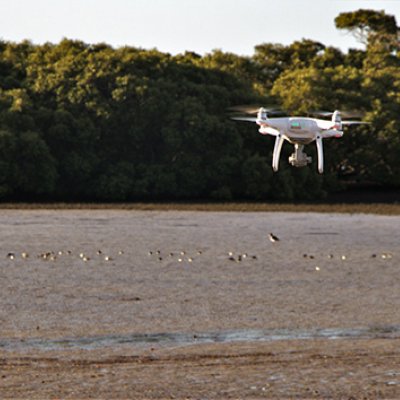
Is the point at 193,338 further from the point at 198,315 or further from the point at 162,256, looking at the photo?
the point at 162,256

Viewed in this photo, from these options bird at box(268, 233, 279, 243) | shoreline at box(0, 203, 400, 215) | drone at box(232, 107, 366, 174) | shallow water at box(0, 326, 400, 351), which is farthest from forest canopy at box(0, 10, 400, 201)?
drone at box(232, 107, 366, 174)

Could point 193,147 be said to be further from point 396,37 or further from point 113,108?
point 396,37

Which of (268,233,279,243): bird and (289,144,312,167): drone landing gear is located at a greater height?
(289,144,312,167): drone landing gear

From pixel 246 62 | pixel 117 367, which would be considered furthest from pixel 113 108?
pixel 117 367

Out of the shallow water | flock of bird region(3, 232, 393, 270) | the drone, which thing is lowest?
the shallow water

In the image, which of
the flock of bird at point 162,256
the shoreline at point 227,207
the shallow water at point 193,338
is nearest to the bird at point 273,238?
the flock of bird at point 162,256

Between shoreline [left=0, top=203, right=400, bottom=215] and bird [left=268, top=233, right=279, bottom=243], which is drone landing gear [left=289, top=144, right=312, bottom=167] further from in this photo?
shoreline [left=0, top=203, right=400, bottom=215]

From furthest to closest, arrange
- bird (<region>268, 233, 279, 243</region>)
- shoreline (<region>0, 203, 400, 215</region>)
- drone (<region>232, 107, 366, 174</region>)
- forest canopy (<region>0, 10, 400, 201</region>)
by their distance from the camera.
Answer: forest canopy (<region>0, 10, 400, 201</region>)
shoreline (<region>0, 203, 400, 215</region>)
bird (<region>268, 233, 279, 243</region>)
drone (<region>232, 107, 366, 174</region>)
